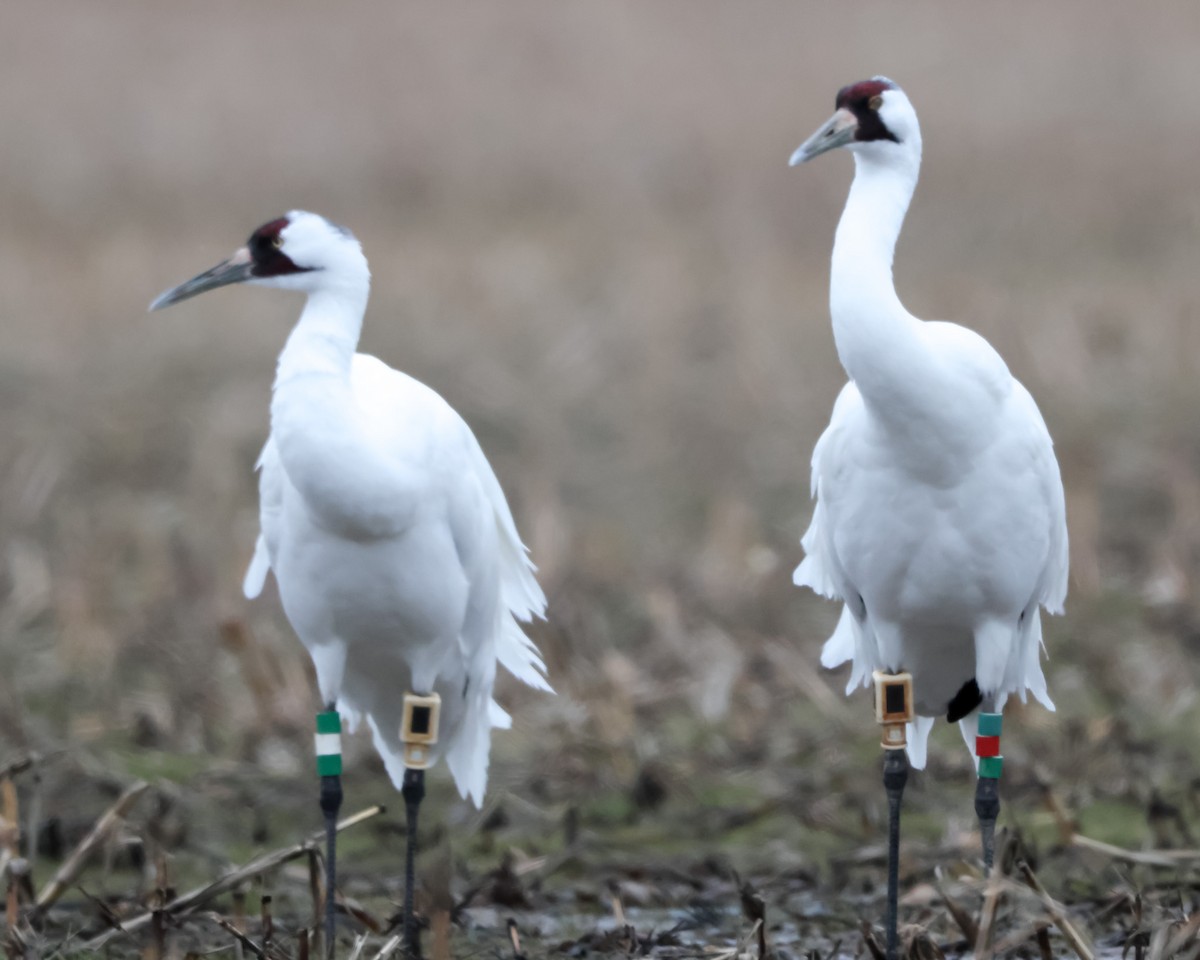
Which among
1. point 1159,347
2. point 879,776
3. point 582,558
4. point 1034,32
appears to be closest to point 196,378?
point 582,558

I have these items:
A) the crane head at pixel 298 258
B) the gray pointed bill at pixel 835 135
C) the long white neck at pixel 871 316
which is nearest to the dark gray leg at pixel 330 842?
the crane head at pixel 298 258

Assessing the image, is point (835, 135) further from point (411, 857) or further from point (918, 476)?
point (411, 857)

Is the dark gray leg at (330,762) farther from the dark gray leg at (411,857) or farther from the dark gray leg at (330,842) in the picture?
the dark gray leg at (411,857)

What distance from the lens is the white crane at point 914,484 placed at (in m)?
5.32

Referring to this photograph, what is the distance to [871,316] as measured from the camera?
525 centimetres

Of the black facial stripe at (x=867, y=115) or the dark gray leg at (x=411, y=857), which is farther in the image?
the dark gray leg at (x=411, y=857)

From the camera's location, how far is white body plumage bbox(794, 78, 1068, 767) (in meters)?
5.31

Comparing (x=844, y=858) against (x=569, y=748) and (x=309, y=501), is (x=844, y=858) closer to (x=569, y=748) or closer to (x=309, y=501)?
(x=569, y=748)

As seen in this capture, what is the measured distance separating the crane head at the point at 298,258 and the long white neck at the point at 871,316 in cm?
130

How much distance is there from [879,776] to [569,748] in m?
1.15

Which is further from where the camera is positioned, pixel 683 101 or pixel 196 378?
pixel 683 101

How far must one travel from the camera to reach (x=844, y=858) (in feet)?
22.0

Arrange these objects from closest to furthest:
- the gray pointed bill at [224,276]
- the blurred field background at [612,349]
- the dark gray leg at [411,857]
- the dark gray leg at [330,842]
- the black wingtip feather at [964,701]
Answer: the dark gray leg at [330,842]
the gray pointed bill at [224,276]
the dark gray leg at [411,857]
the black wingtip feather at [964,701]
the blurred field background at [612,349]

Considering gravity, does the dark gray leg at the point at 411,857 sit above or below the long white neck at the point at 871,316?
below
